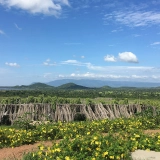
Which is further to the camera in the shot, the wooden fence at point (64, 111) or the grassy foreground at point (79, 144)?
the wooden fence at point (64, 111)

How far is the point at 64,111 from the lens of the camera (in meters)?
16.8

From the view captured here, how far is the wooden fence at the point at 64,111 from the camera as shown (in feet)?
52.6

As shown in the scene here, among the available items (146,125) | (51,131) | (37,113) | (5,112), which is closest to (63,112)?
(37,113)

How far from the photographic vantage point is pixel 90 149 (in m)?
6.07

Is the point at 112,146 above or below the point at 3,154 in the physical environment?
above

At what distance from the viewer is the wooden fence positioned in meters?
16.0

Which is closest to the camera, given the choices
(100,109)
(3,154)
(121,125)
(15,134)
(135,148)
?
(135,148)

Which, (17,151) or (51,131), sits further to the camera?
(51,131)

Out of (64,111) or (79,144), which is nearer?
(79,144)

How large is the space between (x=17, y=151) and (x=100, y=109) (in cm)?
1032

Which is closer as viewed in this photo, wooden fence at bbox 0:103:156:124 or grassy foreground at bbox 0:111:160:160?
grassy foreground at bbox 0:111:160:160

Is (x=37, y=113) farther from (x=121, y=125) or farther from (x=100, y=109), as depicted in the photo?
(x=121, y=125)

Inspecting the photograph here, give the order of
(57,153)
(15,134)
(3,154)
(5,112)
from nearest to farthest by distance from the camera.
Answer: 1. (57,153)
2. (3,154)
3. (15,134)
4. (5,112)

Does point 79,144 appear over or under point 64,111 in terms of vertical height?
over
